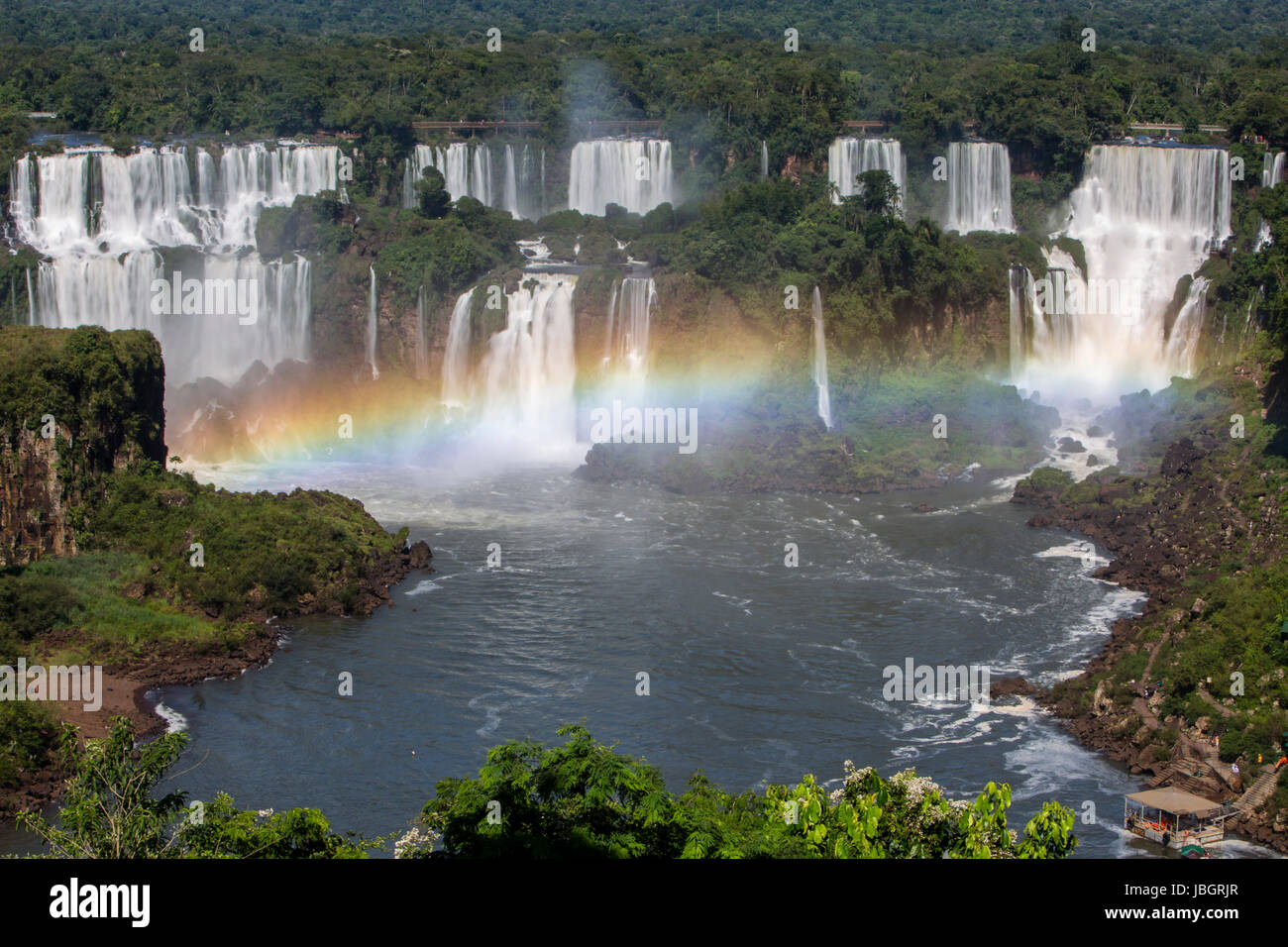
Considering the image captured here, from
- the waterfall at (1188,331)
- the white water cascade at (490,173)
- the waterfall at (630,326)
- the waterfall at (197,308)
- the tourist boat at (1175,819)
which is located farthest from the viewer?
the white water cascade at (490,173)

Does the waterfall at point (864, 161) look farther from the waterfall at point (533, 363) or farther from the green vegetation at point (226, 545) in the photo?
the green vegetation at point (226, 545)

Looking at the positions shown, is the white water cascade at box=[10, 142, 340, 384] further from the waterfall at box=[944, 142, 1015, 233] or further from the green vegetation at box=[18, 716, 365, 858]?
the green vegetation at box=[18, 716, 365, 858]

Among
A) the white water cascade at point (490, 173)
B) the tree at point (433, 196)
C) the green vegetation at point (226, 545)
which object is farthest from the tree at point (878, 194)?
the green vegetation at point (226, 545)

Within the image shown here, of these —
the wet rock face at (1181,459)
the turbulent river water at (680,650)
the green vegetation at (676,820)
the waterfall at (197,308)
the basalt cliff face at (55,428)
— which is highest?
the waterfall at (197,308)

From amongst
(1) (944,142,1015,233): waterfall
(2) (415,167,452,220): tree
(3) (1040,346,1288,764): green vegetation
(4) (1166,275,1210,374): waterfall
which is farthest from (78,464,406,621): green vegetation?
(1) (944,142,1015,233): waterfall

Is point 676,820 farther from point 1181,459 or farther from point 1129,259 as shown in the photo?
point 1129,259

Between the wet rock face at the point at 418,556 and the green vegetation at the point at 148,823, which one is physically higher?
the green vegetation at the point at 148,823
